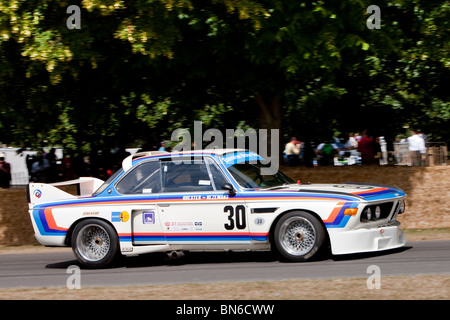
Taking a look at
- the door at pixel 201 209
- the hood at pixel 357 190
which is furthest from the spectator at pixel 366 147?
the door at pixel 201 209

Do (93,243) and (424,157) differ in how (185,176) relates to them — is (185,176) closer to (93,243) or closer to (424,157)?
(93,243)

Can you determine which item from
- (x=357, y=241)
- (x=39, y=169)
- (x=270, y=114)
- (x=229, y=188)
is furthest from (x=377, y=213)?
(x=39, y=169)

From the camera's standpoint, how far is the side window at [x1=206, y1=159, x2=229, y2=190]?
9.84m

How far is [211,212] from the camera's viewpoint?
9.71 metres

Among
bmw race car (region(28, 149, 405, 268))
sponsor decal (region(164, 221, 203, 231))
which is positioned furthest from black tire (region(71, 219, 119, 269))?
sponsor decal (region(164, 221, 203, 231))

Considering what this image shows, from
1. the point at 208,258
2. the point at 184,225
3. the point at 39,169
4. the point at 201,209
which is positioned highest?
the point at 39,169

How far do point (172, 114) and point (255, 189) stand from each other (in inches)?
339

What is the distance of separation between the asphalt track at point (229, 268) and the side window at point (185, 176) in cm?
112

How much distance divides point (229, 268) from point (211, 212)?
0.81m

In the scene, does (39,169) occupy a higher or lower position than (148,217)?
higher

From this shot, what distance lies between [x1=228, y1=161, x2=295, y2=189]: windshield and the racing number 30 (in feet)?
1.30

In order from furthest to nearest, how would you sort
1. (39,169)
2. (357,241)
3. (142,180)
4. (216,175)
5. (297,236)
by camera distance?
(39,169) < (142,180) < (216,175) < (297,236) < (357,241)
